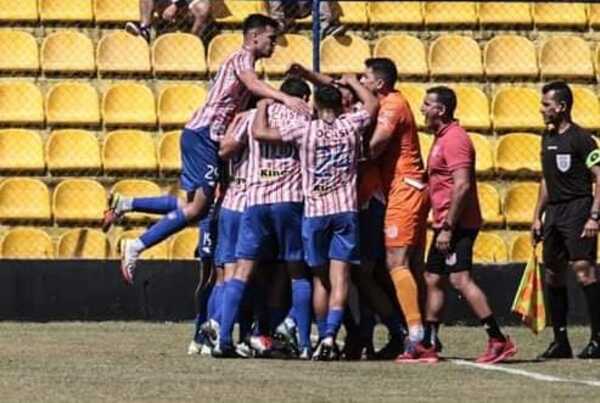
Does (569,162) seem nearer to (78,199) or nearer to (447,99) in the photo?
(447,99)

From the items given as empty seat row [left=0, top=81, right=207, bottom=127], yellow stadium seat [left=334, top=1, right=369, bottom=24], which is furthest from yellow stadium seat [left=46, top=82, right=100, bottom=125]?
yellow stadium seat [left=334, top=1, right=369, bottom=24]

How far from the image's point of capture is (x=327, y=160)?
1312 centimetres

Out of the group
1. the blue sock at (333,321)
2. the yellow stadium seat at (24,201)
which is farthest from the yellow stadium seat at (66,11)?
the blue sock at (333,321)

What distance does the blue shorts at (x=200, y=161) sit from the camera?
13742 millimetres

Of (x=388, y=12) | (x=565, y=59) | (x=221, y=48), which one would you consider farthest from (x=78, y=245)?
(x=565, y=59)

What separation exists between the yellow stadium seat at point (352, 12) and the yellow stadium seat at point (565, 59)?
2025 mm

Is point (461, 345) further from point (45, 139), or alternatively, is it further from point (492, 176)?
point (45, 139)

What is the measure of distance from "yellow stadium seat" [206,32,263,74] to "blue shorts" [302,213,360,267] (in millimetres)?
7067

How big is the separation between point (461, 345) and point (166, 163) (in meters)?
5.07

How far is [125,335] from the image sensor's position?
15641 mm

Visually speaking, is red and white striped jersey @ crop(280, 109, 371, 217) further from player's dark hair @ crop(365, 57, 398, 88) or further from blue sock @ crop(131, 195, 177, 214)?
blue sock @ crop(131, 195, 177, 214)

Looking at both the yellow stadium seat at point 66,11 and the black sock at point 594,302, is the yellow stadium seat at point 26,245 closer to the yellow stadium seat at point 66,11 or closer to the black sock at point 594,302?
the yellow stadium seat at point 66,11

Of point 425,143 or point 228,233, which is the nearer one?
point 228,233

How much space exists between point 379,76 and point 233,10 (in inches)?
301
